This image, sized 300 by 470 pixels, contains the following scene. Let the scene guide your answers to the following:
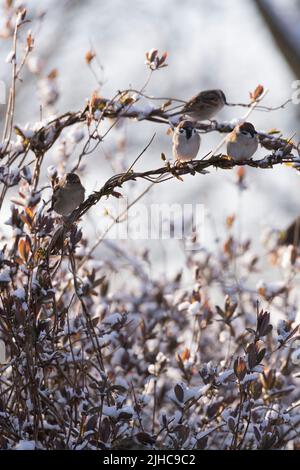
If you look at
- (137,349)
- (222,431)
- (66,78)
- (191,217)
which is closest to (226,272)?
(191,217)

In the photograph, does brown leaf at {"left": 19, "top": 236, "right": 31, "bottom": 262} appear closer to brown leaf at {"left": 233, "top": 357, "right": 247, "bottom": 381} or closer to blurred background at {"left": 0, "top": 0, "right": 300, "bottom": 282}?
brown leaf at {"left": 233, "top": 357, "right": 247, "bottom": 381}

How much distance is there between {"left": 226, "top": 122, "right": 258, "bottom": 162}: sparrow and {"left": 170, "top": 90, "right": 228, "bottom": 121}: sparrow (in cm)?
49

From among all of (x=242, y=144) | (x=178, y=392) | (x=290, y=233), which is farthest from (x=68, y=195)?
(x=290, y=233)

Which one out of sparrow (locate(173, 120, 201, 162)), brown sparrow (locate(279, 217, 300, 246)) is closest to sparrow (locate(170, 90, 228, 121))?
sparrow (locate(173, 120, 201, 162))

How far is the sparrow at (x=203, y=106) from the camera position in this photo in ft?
8.80

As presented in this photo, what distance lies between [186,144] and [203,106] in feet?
1.55

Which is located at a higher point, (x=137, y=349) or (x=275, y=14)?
(x=275, y=14)

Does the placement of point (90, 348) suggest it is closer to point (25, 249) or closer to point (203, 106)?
point (25, 249)

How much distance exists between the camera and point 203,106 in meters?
2.69

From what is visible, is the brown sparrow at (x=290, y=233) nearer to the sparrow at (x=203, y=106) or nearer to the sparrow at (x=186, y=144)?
the sparrow at (x=203, y=106)

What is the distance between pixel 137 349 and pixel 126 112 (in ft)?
3.49

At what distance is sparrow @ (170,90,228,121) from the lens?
2684 millimetres

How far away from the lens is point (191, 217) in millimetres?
4062
